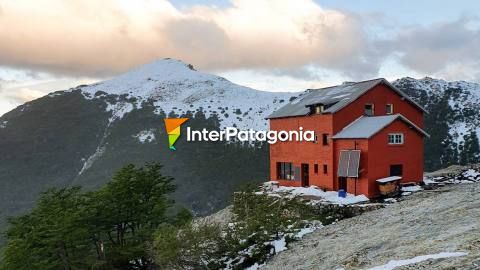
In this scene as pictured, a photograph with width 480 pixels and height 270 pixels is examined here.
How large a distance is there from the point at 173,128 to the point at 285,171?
109828mm

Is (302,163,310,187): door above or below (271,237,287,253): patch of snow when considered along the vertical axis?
above

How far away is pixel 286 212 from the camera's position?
3048 centimetres

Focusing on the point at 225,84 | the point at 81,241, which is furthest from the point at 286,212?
the point at 225,84

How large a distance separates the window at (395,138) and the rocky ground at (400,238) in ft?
26.2

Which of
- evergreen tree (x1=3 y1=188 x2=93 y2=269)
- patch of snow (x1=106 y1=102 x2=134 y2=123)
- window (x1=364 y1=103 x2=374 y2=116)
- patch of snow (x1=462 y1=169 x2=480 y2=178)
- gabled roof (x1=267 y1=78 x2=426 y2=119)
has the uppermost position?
patch of snow (x1=106 y1=102 x2=134 y2=123)

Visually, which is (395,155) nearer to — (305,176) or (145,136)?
(305,176)

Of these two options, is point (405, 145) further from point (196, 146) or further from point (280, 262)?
point (196, 146)

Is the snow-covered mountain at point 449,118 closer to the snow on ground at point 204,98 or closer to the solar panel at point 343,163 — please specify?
the snow on ground at point 204,98

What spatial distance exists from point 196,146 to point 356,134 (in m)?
102

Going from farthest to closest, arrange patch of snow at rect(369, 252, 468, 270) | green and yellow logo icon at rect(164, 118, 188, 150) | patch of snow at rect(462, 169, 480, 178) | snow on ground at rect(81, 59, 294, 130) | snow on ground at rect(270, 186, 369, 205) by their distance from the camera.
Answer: snow on ground at rect(81, 59, 294, 130) → green and yellow logo icon at rect(164, 118, 188, 150) → patch of snow at rect(462, 169, 480, 178) → snow on ground at rect(270, 186, 369, 205) → patch of snow at rect(369, 252, 468, 270)

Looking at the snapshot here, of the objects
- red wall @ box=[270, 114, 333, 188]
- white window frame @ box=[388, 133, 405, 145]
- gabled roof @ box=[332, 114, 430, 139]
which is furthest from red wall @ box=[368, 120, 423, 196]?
red wall @ box=[270, 114, 333, 188]

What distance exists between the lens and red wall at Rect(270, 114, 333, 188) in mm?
41438

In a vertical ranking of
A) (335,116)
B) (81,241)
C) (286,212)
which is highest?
(335,116)

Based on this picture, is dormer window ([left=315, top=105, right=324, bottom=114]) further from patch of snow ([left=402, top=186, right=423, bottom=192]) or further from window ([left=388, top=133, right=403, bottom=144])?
patch of snow ([left=402, top=186, right=423, bottom=192])
